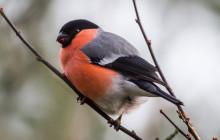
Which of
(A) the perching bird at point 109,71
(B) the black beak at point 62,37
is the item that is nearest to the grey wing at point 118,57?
(A) the perching bird at point 109,71

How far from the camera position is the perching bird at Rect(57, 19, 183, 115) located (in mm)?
3738

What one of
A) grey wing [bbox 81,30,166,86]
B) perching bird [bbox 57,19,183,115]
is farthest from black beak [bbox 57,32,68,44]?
grey wing [bbox 81,30,166,86]

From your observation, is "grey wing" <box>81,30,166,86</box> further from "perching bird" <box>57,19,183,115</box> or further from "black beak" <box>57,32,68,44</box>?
"black beak" <box>57,32,68,44</box>

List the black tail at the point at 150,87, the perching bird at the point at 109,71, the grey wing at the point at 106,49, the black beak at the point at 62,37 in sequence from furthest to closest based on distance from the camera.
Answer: the black beak at the point at 62,37 < the grey wing at the point at 106,49 < the perching bird at the point at 109,71 < the black tail at the point at 150,87

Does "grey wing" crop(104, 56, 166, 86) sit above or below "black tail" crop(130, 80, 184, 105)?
above

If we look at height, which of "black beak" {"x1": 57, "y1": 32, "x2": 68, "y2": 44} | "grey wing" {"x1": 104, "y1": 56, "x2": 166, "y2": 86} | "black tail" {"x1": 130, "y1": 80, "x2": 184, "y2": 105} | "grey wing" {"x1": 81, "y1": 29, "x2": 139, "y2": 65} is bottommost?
"black tail" {"x1": 130, "y1": 80, "x2": 184, "y2": 105}

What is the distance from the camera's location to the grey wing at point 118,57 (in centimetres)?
380

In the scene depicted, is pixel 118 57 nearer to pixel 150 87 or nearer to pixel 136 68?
pixel 136 68

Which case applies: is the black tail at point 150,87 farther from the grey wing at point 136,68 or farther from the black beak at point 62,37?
the black beak at point 62,37

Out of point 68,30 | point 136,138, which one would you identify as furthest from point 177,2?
point 136,138

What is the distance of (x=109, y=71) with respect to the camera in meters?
3.82

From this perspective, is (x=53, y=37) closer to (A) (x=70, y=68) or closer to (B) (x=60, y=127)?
(B) (x=60, y=127)

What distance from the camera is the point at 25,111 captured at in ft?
18.3

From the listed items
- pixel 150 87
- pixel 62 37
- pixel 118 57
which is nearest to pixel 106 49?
pixel 118 57
